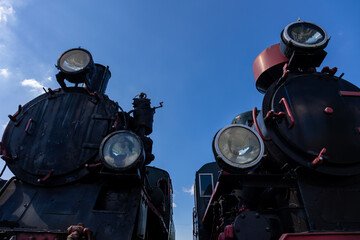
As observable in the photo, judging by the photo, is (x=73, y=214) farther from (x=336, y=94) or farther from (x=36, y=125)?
(x=336, y=94)

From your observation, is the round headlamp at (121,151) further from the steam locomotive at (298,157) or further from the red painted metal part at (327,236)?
the red painted metal part at (327,236)

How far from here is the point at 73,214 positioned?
2336mm

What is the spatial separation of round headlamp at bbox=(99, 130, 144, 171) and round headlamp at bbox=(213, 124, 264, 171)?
78cm

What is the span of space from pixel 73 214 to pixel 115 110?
1.43 metres

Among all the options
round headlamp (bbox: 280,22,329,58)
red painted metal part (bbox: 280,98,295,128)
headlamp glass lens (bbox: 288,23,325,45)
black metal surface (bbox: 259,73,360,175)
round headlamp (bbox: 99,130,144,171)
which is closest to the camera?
round headlamp (bbox: 99,130,144,171)

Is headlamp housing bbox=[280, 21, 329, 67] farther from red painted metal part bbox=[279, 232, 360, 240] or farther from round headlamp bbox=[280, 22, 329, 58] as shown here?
red painted metal part bbox=[279, 232, 360, 240]

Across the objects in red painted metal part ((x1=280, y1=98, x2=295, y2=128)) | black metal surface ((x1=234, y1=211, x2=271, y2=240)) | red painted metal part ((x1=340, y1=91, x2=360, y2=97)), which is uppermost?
red painted metal part ((x1=340, y1=91, x2=360, y2=97))

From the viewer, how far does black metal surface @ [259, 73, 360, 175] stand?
238cm

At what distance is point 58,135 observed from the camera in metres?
2.98

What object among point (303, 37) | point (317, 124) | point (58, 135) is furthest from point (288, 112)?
point (58, 135)

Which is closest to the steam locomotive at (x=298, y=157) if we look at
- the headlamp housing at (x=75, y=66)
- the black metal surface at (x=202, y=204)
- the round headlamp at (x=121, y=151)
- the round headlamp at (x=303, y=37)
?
the round headlamp at (x=303, y=37)

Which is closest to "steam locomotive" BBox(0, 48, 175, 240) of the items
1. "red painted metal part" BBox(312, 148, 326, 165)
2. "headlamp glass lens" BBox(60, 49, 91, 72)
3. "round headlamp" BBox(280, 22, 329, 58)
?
"headlamp glass lens" BBox(60, 49, 91, 72)

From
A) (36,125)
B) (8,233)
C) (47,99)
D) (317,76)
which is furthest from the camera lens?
(47,99)

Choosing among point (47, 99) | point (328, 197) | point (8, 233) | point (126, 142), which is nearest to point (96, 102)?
point (47, 99)
